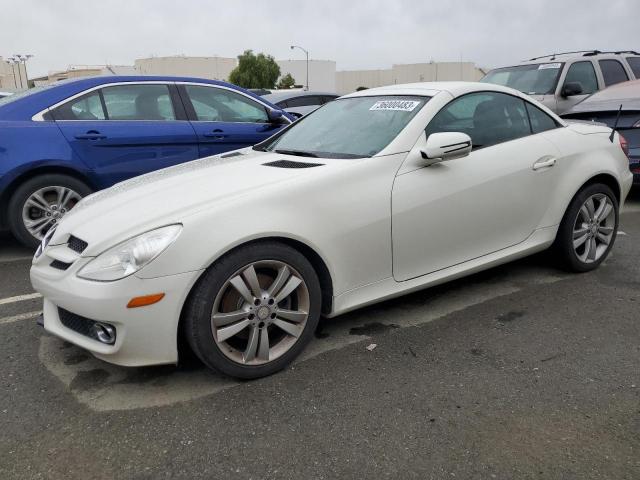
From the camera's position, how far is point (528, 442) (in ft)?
7.70

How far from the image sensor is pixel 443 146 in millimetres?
3291

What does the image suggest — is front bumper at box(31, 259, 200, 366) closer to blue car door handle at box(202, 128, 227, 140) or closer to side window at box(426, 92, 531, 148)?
side window at box(426, 92, 531, 148)

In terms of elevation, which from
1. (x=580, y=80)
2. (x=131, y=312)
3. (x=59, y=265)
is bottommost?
(x=131, y=312)

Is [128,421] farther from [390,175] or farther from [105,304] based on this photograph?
[390,175]

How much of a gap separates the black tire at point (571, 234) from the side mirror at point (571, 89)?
435cm

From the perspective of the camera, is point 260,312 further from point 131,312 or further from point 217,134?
point 217,134

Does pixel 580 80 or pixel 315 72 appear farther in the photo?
pixel 315 72

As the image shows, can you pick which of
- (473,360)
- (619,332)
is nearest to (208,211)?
(473,360)

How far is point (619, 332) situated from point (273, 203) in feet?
7.14

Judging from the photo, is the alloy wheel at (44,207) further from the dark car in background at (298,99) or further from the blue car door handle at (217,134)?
Answer: the dark car in background at (298,99)

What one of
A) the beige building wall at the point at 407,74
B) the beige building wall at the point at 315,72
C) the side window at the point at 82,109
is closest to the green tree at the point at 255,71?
the beige building wall at the point at 407,74

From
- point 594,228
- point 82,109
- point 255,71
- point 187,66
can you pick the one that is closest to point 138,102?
point 82,109

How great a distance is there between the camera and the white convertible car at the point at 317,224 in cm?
264

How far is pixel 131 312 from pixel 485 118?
261cm
